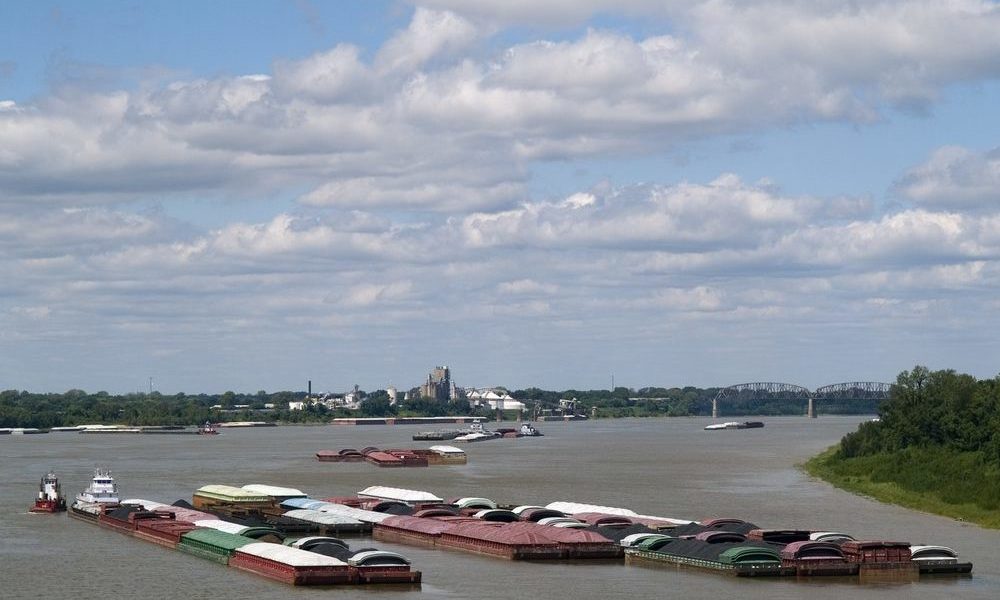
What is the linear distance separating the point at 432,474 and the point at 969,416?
47254mm

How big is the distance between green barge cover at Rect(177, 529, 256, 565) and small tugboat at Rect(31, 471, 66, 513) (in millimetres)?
23523

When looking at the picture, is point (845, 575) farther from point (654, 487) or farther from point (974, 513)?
point (654, 487)

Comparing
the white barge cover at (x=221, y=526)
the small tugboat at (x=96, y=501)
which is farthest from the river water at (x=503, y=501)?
the white barge cover at (x=221, y=526)

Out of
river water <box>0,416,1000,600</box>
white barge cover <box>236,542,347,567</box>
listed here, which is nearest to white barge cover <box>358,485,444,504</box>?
river water <box>0,416,1000,600</box>

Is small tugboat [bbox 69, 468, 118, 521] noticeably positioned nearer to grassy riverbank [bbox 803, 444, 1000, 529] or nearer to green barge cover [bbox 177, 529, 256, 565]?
green barge cover [bbox 177, 529, 256, 565]

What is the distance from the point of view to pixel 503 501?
97.4m

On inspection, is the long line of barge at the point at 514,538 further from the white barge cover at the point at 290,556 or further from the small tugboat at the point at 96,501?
the small tugboat at the point at 96,501

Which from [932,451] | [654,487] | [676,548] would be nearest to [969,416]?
[932,451]

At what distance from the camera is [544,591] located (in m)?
54.7

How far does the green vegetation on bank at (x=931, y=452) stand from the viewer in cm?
8994

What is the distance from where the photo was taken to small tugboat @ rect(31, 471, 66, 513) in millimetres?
91688

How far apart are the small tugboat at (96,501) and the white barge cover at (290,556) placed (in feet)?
85.7

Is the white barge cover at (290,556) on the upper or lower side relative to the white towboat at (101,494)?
lower

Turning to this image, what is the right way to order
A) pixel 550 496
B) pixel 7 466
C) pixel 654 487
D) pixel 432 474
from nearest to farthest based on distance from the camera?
pixel 550 496 < pixel 654 487 < pixel 432 474 < pixel 7 466
